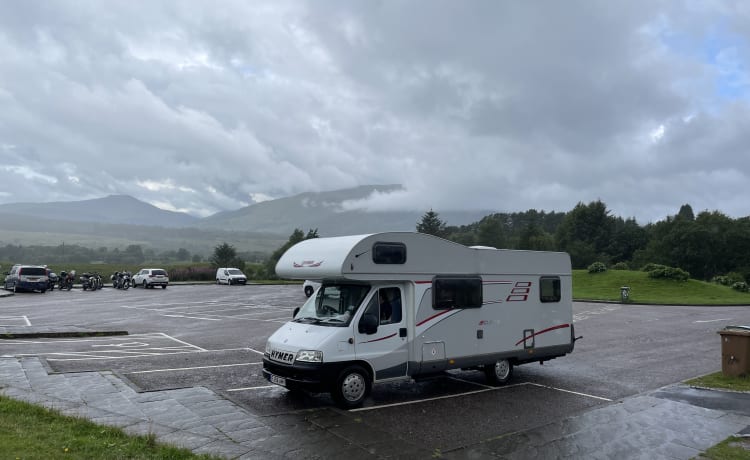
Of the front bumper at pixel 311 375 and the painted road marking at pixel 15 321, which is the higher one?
the front bumper at pixel 311 375

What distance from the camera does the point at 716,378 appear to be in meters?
11.8

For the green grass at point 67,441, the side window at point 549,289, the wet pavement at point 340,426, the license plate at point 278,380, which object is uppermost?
the side window at point 549,289

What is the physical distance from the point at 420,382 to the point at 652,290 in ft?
117

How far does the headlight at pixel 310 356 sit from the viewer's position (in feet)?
28.6

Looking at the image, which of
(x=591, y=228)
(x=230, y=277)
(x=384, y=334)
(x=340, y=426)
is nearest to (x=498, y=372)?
(x=384, y=334)

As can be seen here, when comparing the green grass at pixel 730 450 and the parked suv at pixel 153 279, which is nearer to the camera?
the green grass at pixel 730 450

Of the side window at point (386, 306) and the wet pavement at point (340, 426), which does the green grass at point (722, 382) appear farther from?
the side window at point (386, 306)

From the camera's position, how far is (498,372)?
37.1 feet

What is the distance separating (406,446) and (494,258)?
518 centimetres

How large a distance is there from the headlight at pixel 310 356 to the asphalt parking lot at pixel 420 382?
0.86m

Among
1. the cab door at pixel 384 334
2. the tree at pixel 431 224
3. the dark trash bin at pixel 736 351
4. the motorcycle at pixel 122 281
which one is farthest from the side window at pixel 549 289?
the tree at pixel 431 224

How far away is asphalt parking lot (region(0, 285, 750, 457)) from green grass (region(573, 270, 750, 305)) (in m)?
12.6

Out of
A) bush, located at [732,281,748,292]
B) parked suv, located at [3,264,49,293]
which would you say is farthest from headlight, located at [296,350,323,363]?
bush, located at [732,281,748,292]

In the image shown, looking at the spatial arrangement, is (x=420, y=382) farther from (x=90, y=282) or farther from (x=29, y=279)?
(x=90, y=282)
